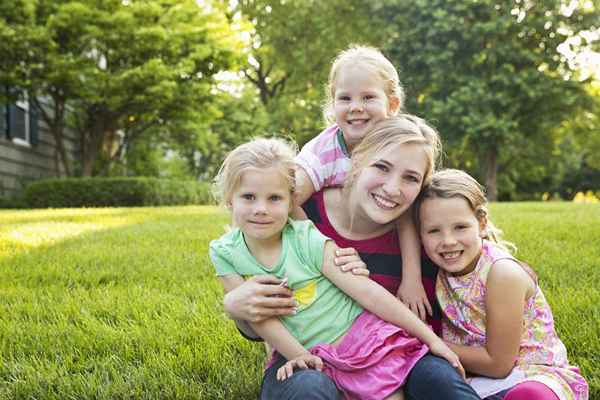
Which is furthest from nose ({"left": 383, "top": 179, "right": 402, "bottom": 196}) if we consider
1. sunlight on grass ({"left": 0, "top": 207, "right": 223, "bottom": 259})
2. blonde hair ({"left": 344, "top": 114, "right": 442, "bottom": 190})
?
sunlight on grass ({"left": 0, "top": 207, "right": 223, "bottom": 259})

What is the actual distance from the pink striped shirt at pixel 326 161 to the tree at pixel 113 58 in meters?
11.0

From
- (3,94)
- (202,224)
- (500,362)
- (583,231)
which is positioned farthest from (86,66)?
(500,362)

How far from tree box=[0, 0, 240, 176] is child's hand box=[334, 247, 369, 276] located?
37.8 ft

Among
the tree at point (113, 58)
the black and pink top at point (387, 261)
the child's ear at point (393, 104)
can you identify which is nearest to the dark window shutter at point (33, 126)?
the tree at point (113, 58)

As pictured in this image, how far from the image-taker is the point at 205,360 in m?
2.73

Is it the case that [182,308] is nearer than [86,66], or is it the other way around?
[182,308]

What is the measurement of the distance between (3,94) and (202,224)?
7.43 m

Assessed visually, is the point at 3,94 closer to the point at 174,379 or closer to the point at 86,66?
the point at 86,66

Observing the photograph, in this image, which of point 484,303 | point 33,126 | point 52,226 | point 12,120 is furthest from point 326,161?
point 33,126

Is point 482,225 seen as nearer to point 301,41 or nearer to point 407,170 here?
point 407,170

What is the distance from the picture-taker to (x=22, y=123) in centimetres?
1399

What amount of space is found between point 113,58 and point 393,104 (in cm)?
1249

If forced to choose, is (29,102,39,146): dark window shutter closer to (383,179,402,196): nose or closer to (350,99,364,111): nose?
(350,99,364,111): nose

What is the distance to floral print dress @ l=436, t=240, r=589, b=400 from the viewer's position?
222 centimetres
